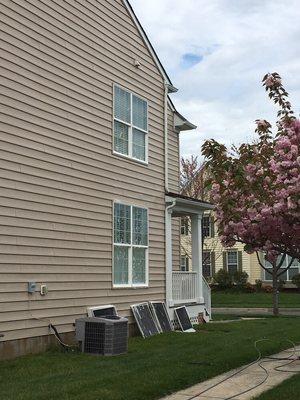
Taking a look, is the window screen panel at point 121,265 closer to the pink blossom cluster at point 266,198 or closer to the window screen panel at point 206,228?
the pink blossom cluster at point 266,198

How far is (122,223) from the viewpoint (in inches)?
504

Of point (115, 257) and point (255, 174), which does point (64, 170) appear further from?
point (255, 174)

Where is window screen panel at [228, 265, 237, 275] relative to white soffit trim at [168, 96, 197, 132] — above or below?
below

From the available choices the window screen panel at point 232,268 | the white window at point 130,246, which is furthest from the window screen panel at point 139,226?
the window screen panel at point 232,268

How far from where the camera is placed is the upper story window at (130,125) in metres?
13.0

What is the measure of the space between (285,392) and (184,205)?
8.46 m

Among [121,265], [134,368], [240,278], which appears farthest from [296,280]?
[134,368]

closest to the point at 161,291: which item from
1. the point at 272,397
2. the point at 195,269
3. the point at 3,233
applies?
the point at 195,269

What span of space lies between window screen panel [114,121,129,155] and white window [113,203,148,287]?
1285 mm

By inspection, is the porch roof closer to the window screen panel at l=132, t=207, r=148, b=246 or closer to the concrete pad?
the window screen panel at l=132, t=207, r=148, b=246

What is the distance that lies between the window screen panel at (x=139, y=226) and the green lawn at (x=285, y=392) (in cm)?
602

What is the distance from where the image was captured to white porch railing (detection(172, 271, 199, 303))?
49.4 ft

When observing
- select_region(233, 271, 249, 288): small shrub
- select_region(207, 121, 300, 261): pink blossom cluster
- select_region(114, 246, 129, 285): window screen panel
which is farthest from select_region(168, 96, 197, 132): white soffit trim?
select_region(233, 271, 249, 288): small shrub

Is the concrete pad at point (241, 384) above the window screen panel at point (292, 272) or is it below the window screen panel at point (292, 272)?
below
